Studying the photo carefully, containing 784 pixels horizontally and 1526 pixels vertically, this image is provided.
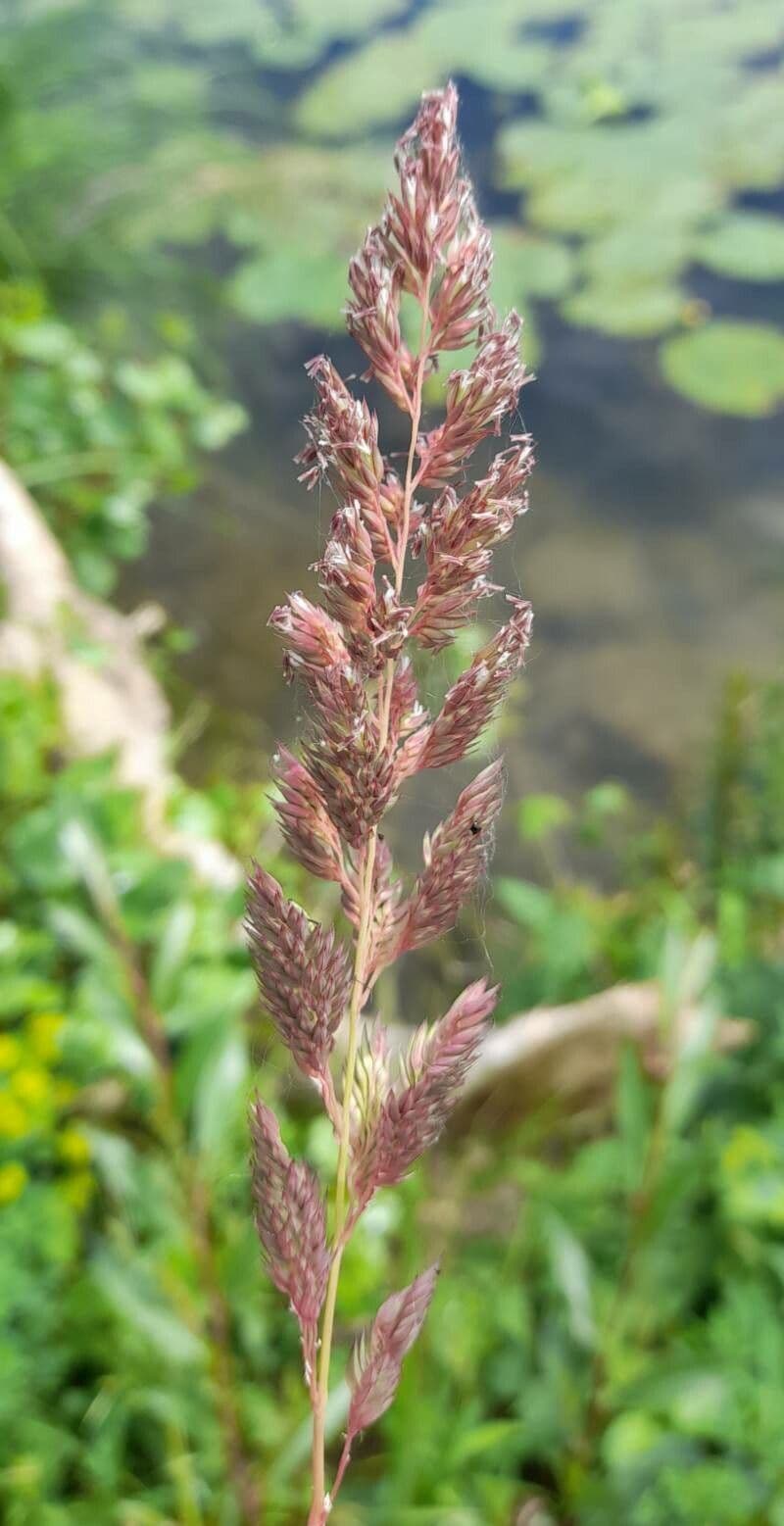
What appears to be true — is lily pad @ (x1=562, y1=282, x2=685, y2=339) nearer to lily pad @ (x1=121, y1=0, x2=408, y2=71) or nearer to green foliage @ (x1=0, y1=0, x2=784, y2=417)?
green foliage @ (x1=0, y1=0, x2=784, y2=417)

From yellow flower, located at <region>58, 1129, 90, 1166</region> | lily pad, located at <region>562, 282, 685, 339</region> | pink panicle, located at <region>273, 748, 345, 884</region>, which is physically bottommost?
yellow flower, located at <region>58, 1129, 90, 1166</region>

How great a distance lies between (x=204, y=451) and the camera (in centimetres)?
384

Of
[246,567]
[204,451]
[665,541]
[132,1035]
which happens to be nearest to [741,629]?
[665,541]

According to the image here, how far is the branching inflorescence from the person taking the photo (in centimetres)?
33

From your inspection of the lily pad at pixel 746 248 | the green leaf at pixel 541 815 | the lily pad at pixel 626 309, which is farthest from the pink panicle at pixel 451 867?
the lily pad at pixel 746 248

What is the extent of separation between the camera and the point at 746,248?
4.49 metres

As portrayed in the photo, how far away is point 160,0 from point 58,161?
2.97 m

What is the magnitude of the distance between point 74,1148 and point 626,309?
3.83 metres

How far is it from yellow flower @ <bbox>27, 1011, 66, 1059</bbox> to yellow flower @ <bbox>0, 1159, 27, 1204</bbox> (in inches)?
6.2

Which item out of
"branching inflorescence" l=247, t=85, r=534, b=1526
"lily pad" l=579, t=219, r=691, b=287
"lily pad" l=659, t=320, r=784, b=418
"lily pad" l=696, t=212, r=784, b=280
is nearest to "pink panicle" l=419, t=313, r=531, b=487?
"branching inflorescence" l=247, t=85, r=534, b=1526

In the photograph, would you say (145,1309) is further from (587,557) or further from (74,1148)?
(587,557)

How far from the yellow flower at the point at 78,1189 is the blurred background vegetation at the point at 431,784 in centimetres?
3

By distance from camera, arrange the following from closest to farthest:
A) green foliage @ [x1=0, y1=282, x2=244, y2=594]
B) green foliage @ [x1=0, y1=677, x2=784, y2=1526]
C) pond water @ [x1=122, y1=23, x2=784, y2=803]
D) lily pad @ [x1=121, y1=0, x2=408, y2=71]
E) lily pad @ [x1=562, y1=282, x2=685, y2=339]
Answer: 1. green foliage @ [x1=0, y1=677, x2=784, y2=1526]
2. green foliage @ [x1=0, y1=282, x2=244, y2=594]
3. pond water @ [x1=122, y1=23, x2=784, y2=803]
4. lily pad @ [x1=562, y1=282, x2=685, y2=339]
5. lily pad @ [x1=121, y1=0, x2=408, y2=71]

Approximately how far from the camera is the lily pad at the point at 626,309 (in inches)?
168
